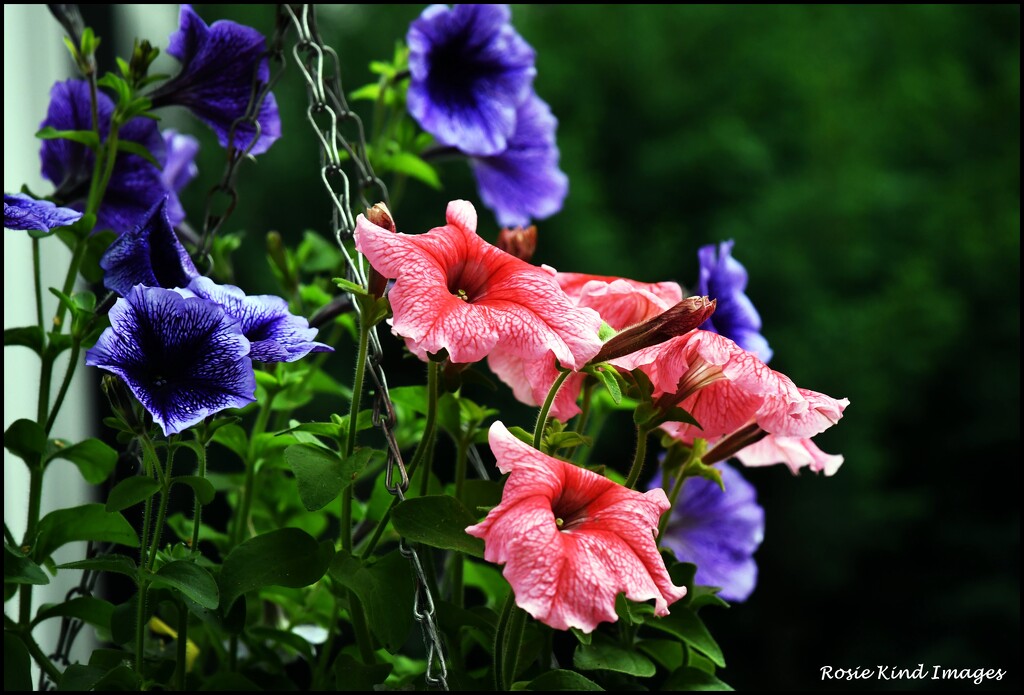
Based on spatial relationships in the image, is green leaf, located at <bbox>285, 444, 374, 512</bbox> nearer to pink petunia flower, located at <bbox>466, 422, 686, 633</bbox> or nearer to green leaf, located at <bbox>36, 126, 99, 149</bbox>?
pink petunia flower, located at <bbox>466, 422, 686, 633</bbox>

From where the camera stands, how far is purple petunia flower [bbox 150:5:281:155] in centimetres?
51

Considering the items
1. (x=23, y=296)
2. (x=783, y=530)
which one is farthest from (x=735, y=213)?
(x=23, y=296)

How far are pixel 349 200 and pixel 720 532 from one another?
0.29 metres

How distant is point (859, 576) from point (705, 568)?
2806 millimetres

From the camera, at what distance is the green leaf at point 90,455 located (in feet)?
1.44

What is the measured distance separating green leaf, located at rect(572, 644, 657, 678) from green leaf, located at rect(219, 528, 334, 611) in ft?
0.37

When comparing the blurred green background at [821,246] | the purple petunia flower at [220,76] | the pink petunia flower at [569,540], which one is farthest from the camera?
the blurred green background at [821,246]

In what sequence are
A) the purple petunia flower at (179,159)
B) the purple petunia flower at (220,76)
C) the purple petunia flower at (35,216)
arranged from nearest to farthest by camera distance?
the purple petunia flower at (35,216) → the purple petunia flower at (220,76) → the purple petunia flower at (179,159)

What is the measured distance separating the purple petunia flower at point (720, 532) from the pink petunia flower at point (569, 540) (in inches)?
9.1

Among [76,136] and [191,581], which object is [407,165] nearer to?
[76,136]

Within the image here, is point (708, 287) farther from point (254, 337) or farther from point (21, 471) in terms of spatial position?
point (21, 471)

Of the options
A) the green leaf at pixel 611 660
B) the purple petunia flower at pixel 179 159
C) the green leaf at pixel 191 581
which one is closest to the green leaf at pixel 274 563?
the green leaf at pixel 191 581

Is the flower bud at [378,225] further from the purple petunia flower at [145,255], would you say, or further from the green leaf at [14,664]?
the green leaf at [14,664]

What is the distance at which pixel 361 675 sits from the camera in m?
0.41
